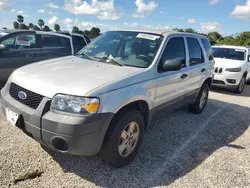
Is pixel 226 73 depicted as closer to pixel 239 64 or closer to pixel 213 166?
pixel 239 64

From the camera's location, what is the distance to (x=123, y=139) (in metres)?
2.97

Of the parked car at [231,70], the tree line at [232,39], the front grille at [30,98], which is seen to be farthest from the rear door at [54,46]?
the tree line at [232,39]

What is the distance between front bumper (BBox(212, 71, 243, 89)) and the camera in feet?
26.2

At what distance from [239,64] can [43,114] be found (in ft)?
25.1

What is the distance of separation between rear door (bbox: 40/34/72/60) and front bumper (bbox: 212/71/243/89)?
5.18 m

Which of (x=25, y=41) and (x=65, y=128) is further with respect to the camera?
(x=25, y=41)

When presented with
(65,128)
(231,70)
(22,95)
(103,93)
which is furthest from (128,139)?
(231,70)

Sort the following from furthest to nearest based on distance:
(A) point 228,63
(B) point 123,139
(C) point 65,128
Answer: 1. (A) point 228,63
2. (B) point 123,139
3. (C) point 65,128

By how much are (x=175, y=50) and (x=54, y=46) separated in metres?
4.31

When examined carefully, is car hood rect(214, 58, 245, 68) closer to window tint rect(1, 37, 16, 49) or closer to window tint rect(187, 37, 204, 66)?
window tint rect(187, 37, 204, 66)

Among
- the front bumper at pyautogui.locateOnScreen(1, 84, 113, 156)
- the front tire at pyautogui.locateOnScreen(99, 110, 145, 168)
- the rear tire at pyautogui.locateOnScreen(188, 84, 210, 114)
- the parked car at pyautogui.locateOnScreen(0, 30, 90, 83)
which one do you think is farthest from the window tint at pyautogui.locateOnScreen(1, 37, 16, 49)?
the rear tire at pyautogui.locateOnScreen(188, 84, 210, 114)

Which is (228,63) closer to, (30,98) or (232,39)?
(30,98)

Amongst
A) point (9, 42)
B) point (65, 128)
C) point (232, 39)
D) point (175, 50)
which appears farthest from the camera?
point (232, 39)

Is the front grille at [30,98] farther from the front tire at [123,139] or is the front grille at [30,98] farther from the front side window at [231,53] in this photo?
the front side window at [231,53]
